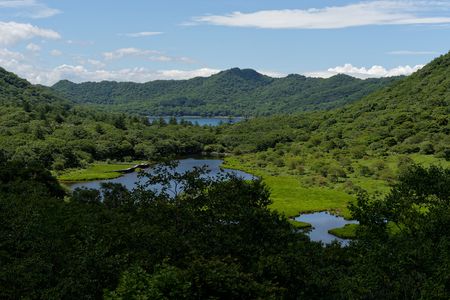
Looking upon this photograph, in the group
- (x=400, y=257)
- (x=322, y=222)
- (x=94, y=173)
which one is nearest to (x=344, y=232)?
(x=322, y=222)

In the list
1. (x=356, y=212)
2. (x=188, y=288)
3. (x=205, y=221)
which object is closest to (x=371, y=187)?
(x=356, y=212)

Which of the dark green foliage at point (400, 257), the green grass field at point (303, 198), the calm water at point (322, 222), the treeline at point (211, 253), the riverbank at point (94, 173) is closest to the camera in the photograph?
the treeline at point (211, 253)

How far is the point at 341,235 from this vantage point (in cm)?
8862

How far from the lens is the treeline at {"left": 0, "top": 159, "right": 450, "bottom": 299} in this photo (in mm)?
28656

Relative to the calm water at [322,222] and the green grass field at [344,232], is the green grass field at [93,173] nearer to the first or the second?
the calm water at [322,222]

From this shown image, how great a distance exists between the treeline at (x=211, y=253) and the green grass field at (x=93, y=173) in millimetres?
109308

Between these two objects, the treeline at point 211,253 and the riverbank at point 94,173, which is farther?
the riverbank at point 94,173

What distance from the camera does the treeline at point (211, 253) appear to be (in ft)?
94.0

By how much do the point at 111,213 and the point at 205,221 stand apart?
566 inches

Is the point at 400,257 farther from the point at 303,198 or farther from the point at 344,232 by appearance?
the point at 303,198

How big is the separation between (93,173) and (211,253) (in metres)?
139

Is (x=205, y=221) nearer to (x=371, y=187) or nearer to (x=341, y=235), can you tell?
(x=341, y=235)

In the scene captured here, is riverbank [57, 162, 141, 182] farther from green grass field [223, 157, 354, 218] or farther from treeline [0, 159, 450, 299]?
treeline [0, 159, 450, 299]

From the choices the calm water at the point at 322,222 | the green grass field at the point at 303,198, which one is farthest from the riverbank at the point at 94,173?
the calm water at the point at 322,222
